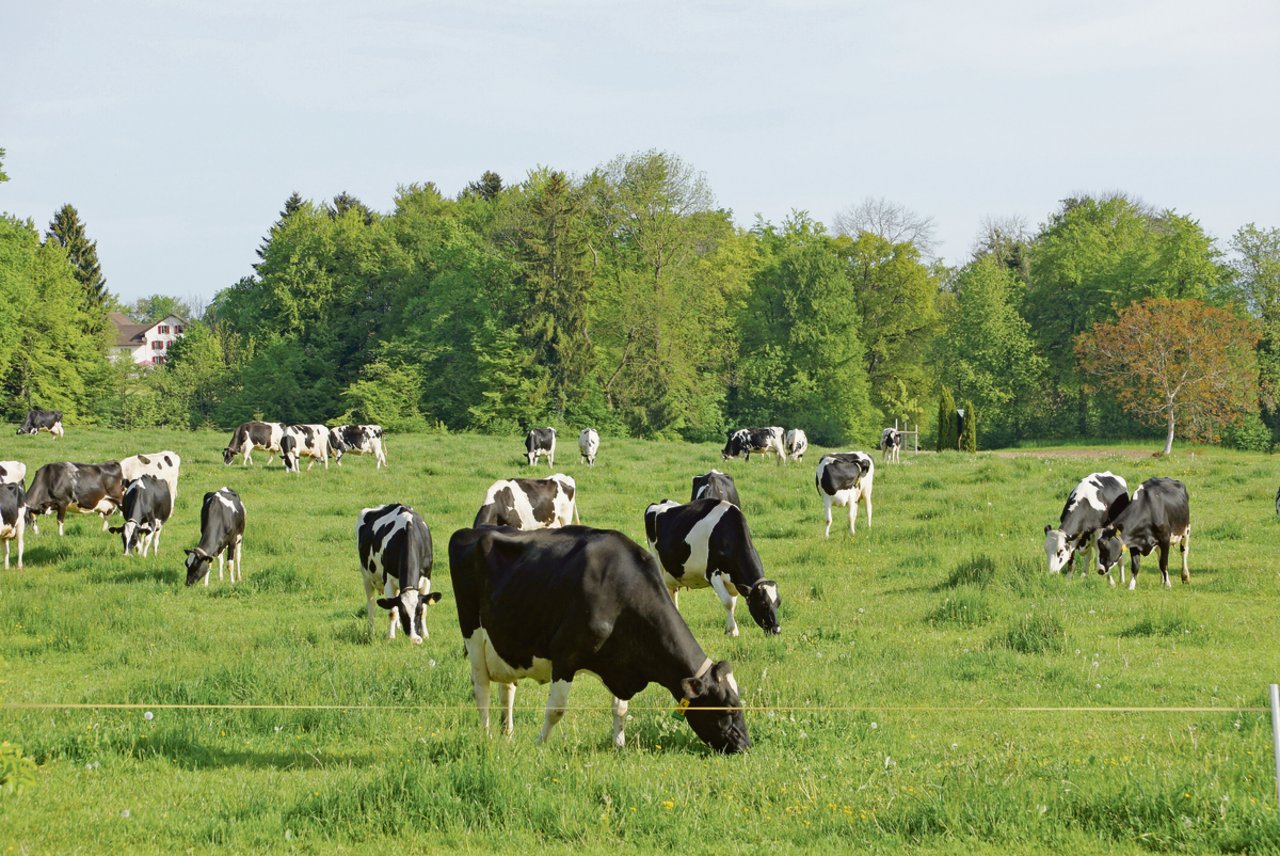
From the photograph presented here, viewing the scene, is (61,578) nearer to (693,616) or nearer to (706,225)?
(693,616)

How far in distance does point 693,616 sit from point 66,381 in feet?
208

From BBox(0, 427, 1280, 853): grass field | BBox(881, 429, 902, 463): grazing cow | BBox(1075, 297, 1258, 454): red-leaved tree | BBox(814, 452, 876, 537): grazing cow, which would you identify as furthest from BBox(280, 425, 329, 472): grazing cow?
BBox(1075, 297, 1258, 454): red-leaved tree

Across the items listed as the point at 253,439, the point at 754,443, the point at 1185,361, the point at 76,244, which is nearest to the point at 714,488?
the point at 253,439

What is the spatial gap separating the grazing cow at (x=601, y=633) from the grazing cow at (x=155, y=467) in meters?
19.5

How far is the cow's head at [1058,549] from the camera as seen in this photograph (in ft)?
56.9

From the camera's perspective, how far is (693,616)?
1508 cm

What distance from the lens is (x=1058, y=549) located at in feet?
57.2

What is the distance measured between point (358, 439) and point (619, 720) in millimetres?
35177

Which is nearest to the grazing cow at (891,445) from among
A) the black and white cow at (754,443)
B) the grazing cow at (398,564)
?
the black and white cow at (754,443)

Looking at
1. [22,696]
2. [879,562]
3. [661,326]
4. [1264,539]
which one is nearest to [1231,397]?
[661,326]

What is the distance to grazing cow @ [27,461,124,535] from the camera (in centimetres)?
2344

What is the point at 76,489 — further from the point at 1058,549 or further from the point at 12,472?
the point at 1058,549

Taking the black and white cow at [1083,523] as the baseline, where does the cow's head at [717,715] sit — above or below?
below

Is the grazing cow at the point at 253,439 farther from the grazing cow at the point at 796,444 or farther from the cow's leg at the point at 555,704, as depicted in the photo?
the cow's leg at the point at 555,704
